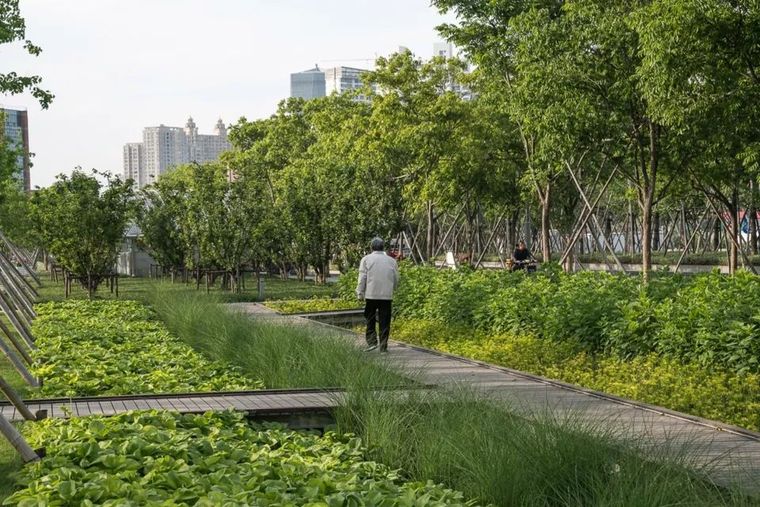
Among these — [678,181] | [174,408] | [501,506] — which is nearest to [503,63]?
[678,181]

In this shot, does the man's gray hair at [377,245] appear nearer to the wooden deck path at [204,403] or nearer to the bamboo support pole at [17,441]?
the wooden deck path at [204,403]

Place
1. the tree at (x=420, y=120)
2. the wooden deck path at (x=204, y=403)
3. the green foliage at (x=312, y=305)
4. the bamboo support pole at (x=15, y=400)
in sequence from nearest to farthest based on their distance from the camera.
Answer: the bamboo support pole at (x=15, y=400), the wooden deck path at (x=204, y=403), the green foliage at (x=312, y=305), the tree at (x=420, y=120)

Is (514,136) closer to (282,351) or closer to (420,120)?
(420,120)

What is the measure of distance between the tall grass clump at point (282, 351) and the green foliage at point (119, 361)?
0.24m

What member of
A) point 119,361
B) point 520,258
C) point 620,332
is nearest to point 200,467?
point 119,361

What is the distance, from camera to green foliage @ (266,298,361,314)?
21712 millimetres

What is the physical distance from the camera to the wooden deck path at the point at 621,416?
6164 millimetres

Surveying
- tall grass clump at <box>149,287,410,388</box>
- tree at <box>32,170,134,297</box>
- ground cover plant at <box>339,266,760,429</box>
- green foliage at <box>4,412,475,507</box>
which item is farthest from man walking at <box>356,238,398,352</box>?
tree at <box>32,170,134,297</box>

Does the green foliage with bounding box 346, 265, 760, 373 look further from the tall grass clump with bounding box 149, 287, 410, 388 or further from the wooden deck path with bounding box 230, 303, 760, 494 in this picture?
the tall grass clump with bounding box 149, 287, 410, 388

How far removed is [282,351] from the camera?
35.0ft

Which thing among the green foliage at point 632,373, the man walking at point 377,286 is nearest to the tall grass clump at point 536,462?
the green foliage at point 632,373

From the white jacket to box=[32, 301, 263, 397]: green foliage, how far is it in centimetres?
275

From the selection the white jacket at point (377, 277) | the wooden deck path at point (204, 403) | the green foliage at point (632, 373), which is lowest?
the green foliage at point (632, 373)

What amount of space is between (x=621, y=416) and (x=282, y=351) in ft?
12.8
